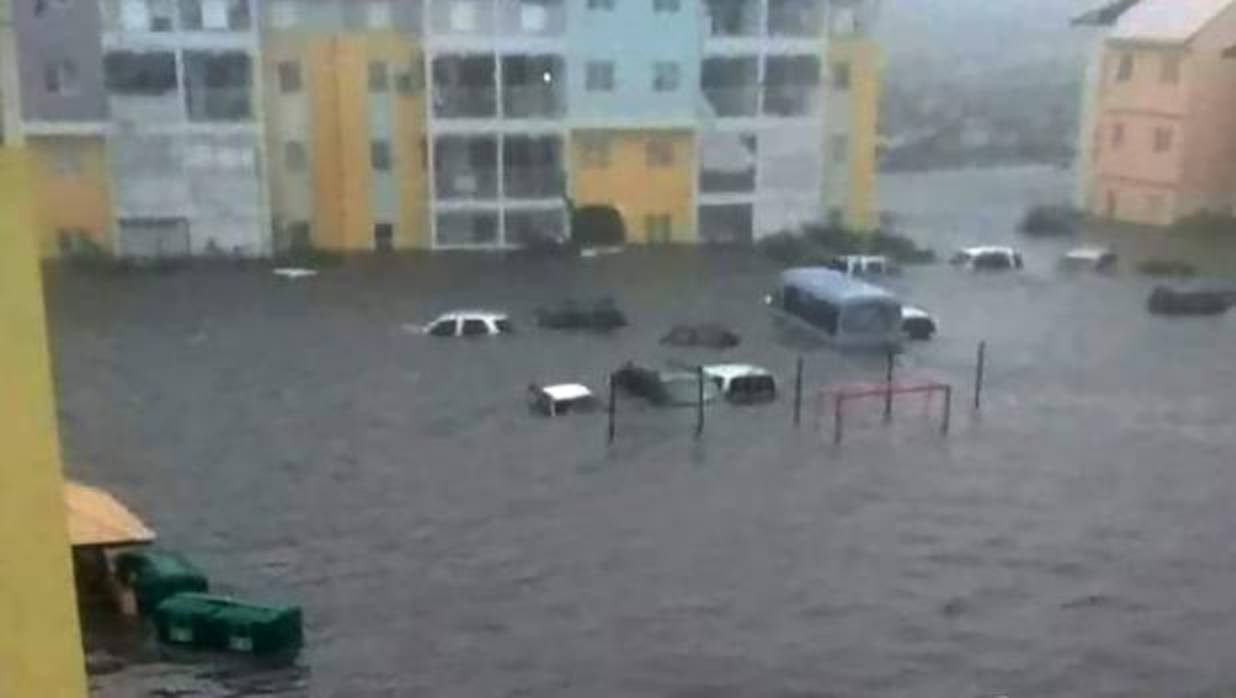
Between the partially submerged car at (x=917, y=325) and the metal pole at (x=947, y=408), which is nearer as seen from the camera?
the metal pole at (x=947, y=408)

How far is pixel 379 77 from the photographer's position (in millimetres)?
35375

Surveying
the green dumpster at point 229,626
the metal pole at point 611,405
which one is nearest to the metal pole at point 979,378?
the metal pole at point 611,405

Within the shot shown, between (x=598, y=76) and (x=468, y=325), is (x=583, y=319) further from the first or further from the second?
(x=598, y=76)

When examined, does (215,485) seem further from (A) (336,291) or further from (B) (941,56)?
(B) (941,56)

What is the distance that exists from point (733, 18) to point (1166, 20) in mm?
12651

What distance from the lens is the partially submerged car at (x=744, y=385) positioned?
2423 centimetres

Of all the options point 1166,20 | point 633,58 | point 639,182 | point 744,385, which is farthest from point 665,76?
point 1166,20

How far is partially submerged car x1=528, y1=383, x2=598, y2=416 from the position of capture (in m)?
23.4

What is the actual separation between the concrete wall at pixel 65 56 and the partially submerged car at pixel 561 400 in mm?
14678

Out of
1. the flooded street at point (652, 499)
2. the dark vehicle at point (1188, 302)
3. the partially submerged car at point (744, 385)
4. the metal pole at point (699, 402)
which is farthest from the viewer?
the dark vehicle at point (1188, 302)

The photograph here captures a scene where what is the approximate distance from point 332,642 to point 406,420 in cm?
782

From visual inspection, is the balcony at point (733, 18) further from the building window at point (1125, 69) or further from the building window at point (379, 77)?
the building window at point (1125, 69)

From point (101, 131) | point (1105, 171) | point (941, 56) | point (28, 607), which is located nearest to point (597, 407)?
point (101, 131)

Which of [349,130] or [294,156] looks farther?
[294,156]
